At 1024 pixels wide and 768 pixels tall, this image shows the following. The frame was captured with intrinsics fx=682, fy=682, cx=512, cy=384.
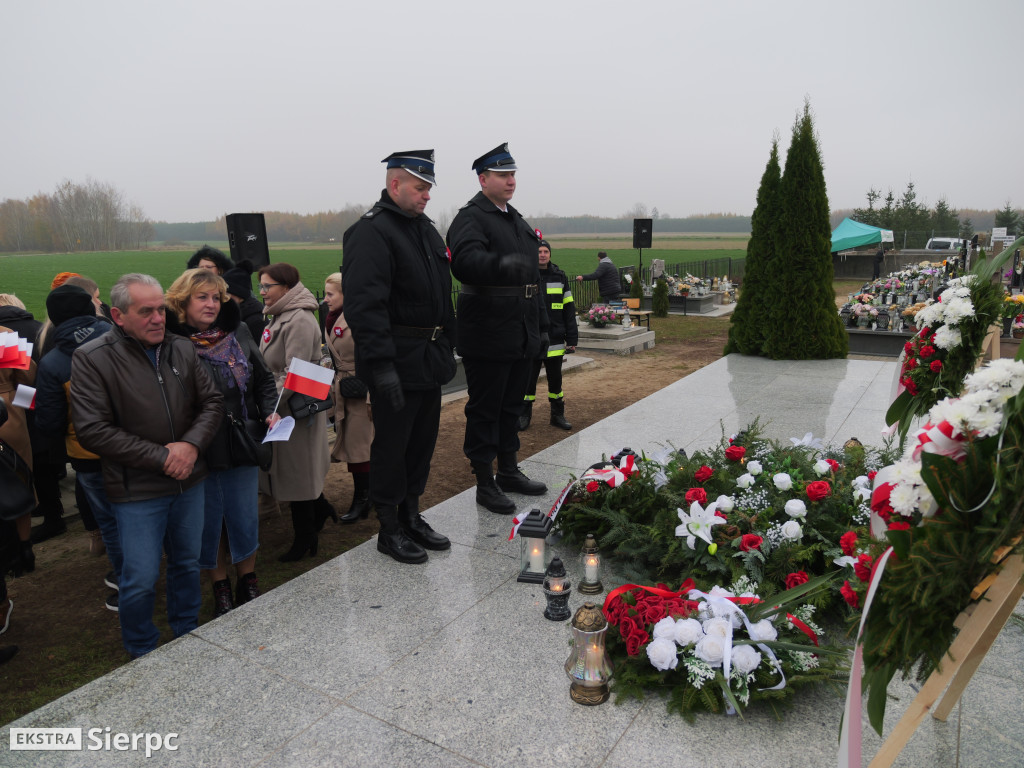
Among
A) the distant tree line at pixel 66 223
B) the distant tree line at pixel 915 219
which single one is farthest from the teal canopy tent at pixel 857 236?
the distant tree line at pixel 66 223

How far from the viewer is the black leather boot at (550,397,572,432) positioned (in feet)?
24.3

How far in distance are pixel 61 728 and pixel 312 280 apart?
117ft

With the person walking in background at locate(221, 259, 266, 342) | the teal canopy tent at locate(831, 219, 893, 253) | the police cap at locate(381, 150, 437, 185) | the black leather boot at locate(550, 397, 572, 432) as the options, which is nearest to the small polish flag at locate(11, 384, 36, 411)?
the person walking in background at locate(221, 259, 266, 342)

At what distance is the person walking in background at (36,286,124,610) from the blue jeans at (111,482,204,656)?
0.39 meters

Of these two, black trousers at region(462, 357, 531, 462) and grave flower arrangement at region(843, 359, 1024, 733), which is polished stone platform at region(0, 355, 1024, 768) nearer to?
grave flower arrangement at region(843, 359, 1024, 733)

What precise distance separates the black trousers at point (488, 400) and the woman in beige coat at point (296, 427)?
96 centimetres

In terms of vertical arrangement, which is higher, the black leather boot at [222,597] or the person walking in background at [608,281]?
the person walking in background at [608,281]

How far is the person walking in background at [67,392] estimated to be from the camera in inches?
137

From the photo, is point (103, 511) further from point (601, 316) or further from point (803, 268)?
point (601, 316)

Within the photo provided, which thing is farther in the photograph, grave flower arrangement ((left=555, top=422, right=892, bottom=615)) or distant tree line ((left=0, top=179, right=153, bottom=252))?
distant tree line ((left=0, top=179, right=153, bottom=252))

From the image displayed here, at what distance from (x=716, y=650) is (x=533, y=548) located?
4.01ft

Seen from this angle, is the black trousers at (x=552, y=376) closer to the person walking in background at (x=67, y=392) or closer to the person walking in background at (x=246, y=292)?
the person walking in background at (x=246, y=292)

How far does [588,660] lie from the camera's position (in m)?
2.57

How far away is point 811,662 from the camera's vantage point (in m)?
2.57
